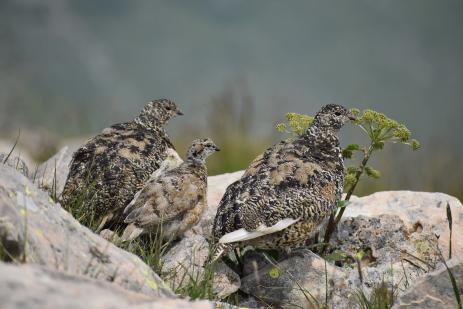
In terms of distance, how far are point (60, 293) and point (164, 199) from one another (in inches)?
147

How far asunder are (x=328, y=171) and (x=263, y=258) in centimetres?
100

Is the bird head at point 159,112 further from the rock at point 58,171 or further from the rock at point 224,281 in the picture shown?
the rock at point 224,281

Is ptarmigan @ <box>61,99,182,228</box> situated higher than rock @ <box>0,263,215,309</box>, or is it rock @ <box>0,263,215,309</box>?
ptarmigan @ <box>61,99,182,228</box>

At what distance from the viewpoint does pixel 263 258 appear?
6777 mm

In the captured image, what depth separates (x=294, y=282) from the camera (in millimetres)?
6500

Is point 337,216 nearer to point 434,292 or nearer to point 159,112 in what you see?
point 434,292

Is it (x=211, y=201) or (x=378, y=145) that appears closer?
(x=378, y=145)

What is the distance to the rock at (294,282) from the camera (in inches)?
253

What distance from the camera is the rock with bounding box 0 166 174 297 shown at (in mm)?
4137

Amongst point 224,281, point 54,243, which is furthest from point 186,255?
point 54,243

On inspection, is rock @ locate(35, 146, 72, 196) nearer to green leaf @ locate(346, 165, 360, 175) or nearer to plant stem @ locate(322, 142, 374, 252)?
plant stem @ locate(322, 142, 374, 252)

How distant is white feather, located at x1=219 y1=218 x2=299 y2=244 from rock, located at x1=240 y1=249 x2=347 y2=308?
0.36m

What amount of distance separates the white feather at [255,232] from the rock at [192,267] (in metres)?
0.32

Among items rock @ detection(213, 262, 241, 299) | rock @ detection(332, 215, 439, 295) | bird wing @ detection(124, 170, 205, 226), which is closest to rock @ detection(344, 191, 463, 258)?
rock @ detection(332, 215, 439, 295)
